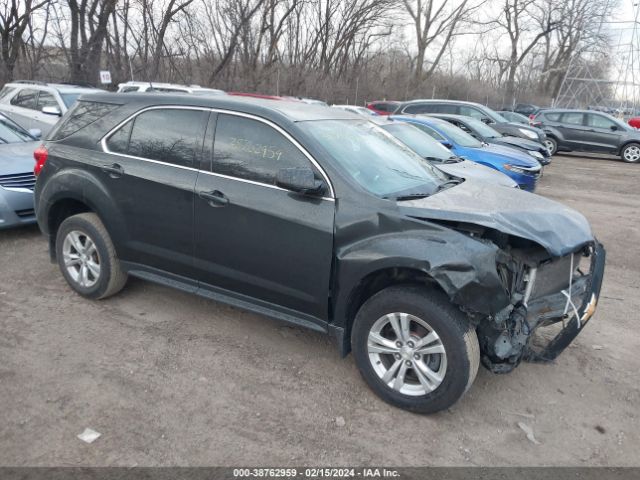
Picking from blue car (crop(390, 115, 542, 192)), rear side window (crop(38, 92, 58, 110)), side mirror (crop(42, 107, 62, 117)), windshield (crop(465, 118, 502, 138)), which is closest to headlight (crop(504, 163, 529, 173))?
blue car (crop(390, 115, 542, 192))

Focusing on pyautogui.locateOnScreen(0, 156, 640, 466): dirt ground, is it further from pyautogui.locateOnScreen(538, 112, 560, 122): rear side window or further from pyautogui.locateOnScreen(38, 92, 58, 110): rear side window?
pyautogui.locateOnScreen(538, 112, 560, 122): rear side window

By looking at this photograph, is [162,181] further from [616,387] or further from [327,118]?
[616,387]

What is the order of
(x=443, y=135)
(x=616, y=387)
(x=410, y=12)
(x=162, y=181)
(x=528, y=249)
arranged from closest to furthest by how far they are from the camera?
(x=528, y=249), (x=616, y=387), (x=162, y=181), (x=443, y=135), (x=410, y=12)

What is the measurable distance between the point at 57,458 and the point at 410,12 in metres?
40.1

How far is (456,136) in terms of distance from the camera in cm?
991

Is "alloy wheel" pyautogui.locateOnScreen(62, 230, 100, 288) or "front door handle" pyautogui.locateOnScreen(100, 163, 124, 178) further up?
"front door handle" pyautogui.locateOnScreen(100, 163, 124, 178)

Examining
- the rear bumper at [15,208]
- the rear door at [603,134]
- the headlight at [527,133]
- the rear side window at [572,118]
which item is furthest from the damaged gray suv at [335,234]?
the rear side window at [572,118]

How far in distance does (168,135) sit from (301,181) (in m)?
1.36

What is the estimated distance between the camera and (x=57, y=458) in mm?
2744

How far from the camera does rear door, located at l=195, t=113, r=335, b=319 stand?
11.2 ft

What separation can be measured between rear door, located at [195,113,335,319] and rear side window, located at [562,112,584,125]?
17912 millimetres

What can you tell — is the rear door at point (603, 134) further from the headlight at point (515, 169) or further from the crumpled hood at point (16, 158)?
the crumpled hood at point (16, 158)

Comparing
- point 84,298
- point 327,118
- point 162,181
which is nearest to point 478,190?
point 327,118

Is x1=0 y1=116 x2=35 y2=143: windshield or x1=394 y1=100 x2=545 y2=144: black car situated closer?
x1=0 y1=116 x2=35 y2=143: windshield
